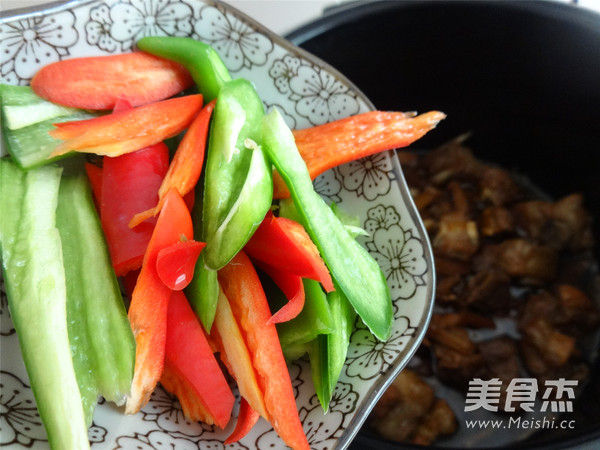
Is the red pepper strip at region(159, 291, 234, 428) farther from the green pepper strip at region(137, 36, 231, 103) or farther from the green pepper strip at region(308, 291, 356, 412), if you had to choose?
the green pepper strip at region(137, 36, 231, 103)

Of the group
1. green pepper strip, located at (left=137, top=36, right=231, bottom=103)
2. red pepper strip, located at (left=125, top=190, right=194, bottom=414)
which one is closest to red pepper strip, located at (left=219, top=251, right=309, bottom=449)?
red pepper strip, located at (left=125, top=190, right=194, bottom=414)

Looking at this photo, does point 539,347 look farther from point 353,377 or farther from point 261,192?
point 261,192

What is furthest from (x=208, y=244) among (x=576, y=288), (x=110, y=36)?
(x=576, y=288)

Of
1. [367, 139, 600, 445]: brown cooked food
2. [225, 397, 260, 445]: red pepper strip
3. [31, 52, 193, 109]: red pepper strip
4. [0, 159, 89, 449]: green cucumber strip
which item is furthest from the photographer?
[367, 139, 600, 445]: brown cooked food

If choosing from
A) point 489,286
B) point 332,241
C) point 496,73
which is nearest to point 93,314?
point 332,241

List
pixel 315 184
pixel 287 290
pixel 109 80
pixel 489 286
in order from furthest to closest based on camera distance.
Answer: pixel 489 286 < pixel 315 184 < pixel 109 80 < pixel 287 290

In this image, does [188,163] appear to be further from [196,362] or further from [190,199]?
[196,362]

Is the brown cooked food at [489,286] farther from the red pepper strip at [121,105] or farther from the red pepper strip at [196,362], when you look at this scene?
the red pepper strip at [121,105]
